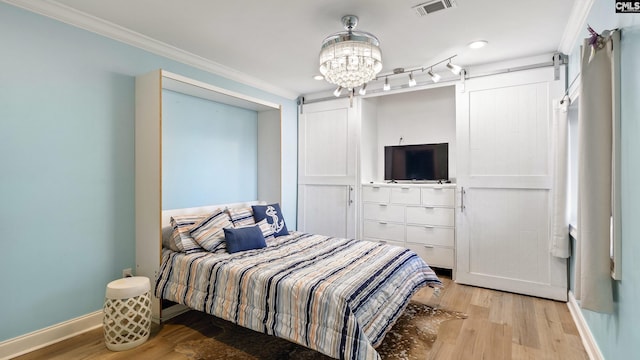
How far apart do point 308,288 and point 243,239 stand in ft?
3.62

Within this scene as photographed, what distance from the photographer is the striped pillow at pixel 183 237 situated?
9.19ft

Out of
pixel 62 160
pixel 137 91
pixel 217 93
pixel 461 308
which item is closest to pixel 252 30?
pixel 217 93

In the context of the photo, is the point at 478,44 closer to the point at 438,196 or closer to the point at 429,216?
the point at 438,196

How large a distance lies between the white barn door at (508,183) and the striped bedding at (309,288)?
1104 millimetres

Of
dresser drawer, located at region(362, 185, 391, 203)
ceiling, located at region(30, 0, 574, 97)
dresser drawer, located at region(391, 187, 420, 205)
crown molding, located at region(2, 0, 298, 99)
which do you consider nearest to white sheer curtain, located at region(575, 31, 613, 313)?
ceiling, located at region(30, 0, 574, 97)

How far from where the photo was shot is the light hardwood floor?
7.42 ft

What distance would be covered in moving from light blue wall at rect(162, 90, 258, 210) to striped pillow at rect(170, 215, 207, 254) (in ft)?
1.44

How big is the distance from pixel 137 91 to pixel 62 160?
839mm

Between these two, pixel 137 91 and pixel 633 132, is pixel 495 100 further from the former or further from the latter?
pixel 137 91

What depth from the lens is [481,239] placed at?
3.62 meters

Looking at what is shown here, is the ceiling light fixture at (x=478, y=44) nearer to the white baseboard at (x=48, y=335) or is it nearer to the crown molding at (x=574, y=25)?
the crown molding at (x=574, y=25)

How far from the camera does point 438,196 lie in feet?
12.9


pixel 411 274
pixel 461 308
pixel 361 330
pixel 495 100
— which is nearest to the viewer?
pixel 361 330

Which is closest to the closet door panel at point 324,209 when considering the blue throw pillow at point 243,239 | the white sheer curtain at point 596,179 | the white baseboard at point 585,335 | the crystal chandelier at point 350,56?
the blue throw pillow at point 243,239
